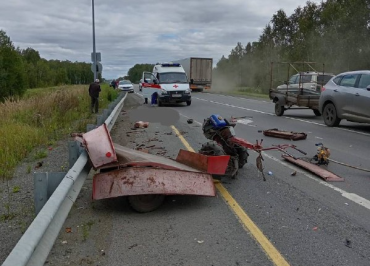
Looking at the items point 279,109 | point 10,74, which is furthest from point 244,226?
point 10,74

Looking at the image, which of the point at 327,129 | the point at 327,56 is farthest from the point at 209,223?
the point at 327,56

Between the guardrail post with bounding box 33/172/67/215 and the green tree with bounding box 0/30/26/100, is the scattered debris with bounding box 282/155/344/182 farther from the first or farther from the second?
the green tree with bounding box 0/30/26/100

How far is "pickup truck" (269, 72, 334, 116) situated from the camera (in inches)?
648

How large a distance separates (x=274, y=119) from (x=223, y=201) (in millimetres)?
11316

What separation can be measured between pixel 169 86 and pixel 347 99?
Result: 13151mm

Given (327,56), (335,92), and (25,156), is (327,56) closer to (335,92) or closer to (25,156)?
(335,92)

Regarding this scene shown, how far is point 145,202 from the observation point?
514cm

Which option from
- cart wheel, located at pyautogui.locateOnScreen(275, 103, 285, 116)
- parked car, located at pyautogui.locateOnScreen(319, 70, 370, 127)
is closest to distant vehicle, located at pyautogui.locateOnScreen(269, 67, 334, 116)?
cart wheel, located at pyautogui.locateOnScreen(275, 103, 285, 116)

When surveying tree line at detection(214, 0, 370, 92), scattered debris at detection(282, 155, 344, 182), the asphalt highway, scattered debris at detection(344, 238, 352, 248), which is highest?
tree line at detection(214, 0, 370, 92)

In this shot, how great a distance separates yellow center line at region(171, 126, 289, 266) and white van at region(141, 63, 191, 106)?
58.9 feet

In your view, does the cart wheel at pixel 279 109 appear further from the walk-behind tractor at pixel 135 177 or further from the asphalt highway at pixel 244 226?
the walk-behind tractor at pixel 135 177

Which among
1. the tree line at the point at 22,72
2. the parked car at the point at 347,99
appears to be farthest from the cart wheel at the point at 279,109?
the tree line at the point at 22,72

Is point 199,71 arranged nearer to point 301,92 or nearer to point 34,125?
point 301,92

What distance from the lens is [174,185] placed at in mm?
5027
